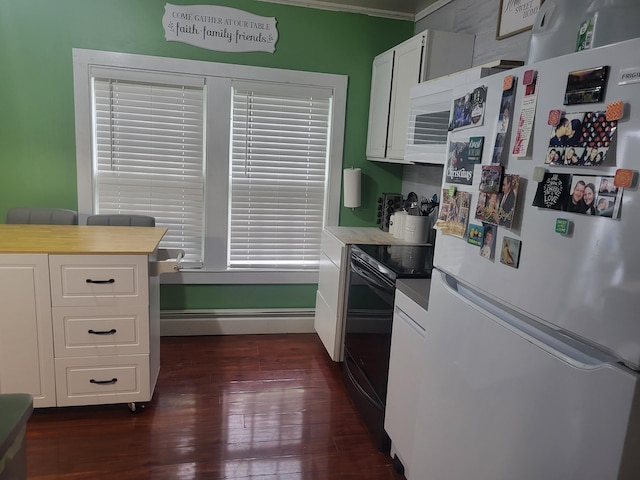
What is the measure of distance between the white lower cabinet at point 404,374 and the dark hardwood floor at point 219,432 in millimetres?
257

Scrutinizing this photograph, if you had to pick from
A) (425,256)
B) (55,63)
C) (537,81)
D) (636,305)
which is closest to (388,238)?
(425,256)

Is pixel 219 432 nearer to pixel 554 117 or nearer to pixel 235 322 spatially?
pixel 235 322

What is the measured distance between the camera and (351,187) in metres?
3.45

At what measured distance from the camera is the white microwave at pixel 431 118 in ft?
6.91

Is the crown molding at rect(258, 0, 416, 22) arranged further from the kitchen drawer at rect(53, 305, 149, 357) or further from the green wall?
the kitchen drawer at rect(53, 305, 149, 357)

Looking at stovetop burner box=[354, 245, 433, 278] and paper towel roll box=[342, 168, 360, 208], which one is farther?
paper towel roll box=[342, 168, 360, 208]

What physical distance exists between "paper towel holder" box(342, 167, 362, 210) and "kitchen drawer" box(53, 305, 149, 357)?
5.68 ft

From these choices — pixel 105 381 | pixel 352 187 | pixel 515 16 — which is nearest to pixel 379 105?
pixel 352 187

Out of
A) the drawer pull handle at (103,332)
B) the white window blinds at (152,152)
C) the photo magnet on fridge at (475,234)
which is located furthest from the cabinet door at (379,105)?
the drawer pull handle at (103,332)

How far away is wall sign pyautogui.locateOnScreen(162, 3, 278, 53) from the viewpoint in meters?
3.12

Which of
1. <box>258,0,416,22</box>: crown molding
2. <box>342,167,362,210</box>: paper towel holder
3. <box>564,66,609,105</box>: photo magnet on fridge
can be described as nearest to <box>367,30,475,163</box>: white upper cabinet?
<box>342,167,362,210</box>: paper towel holder

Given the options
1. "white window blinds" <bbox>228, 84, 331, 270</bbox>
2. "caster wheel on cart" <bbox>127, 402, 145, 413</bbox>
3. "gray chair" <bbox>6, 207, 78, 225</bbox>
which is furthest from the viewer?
"white window blinds" <bbox>228, 84, 331, 270</bbox>

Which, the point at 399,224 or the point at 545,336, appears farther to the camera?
the point at 399,224

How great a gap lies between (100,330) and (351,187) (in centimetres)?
196
